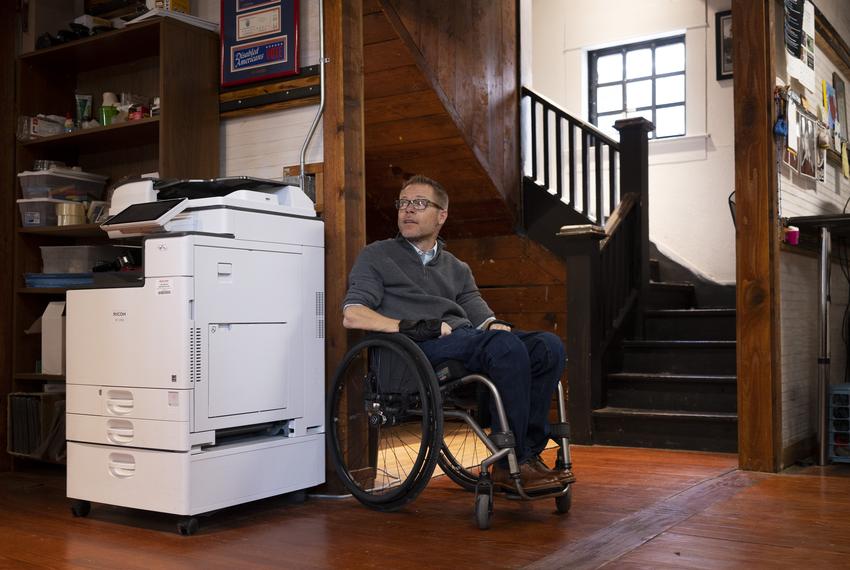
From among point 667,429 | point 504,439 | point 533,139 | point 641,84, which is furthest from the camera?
point 641,84

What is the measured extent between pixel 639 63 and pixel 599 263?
304cm

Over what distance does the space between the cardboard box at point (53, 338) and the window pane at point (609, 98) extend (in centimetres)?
484

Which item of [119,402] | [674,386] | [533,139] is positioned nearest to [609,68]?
[533,139]

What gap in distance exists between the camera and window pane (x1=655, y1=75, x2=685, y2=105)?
6.93 meters

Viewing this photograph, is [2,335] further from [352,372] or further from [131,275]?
[352,372]

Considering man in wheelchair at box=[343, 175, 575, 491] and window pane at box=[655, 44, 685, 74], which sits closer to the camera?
man in wheelchair at box=[343, 175, 575, 491]

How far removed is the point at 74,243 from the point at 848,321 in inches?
151

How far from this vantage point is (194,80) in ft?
11.5

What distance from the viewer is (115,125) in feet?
11.8

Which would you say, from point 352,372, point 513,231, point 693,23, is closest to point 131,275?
point 352,372

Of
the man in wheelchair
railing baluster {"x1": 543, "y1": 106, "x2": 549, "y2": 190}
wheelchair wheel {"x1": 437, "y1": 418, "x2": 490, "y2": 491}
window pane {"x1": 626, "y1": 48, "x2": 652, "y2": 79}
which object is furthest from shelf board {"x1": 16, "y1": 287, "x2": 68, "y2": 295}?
window pane {"x1": 626, "y1": 48, "x2": 652, "y2": 79}

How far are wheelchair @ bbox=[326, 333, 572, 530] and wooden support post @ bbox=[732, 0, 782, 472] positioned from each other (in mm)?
1168

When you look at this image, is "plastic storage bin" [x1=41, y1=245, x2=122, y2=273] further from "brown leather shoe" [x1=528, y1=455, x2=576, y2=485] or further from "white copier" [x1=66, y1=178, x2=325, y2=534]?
"brown leather shoe" [x1=528, y1=455, x2=576, y2=485]

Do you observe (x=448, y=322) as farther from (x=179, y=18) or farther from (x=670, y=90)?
(x=670, y=90)
